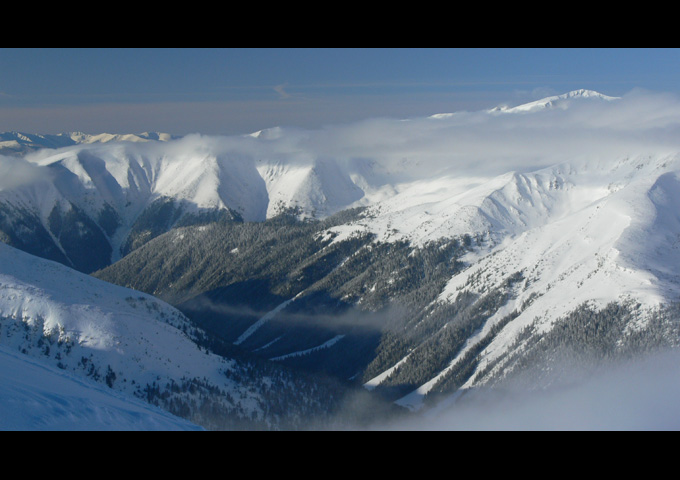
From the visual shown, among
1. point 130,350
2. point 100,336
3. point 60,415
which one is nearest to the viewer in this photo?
point 60,415

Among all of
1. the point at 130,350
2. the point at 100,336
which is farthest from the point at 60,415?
the point at 100,336

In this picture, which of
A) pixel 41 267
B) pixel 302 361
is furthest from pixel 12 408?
pixel 302 361

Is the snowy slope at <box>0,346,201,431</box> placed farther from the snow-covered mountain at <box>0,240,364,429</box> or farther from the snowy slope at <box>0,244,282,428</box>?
the snowy slope at <box>0,244,282,428</box>

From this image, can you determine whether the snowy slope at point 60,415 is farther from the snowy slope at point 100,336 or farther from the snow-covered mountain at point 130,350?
the snowy slope at point 100,336

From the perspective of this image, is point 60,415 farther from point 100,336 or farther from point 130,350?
point 100,336

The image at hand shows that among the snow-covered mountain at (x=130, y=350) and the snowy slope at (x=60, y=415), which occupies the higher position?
the snowy slope at (x=60, y=415)

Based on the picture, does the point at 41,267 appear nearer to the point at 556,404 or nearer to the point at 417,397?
the point at 417,397

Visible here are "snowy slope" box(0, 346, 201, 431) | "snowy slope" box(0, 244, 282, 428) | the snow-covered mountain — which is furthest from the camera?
"snowy slope" box(0, 244, 282, 428)

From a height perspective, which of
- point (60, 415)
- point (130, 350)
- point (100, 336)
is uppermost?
point (60, 415)

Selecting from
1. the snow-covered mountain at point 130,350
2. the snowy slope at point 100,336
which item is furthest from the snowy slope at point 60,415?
the snowy slope at point 100,336

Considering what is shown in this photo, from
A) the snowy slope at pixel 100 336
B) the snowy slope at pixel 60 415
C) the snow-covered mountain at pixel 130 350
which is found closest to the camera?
the snowy slope at pixel 60 415

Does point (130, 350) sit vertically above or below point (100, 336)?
below

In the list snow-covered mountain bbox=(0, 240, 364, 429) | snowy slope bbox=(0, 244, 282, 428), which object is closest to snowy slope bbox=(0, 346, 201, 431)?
snow-covered mountain bbox=(0, 240, 364, 429)
